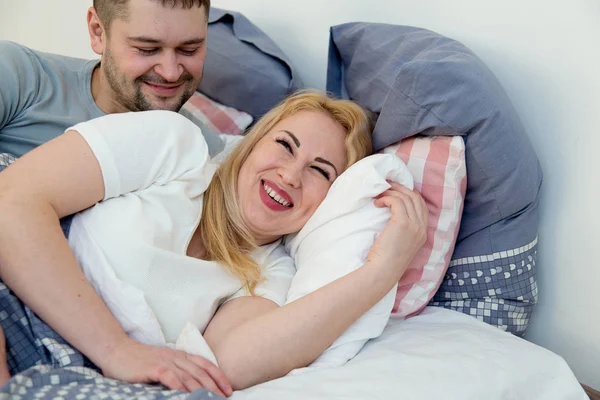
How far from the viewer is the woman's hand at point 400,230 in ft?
3.71

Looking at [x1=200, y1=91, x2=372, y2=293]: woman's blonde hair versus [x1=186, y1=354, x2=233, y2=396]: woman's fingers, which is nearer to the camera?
→ [x1=186, y1=354, x2=233, y2=396]: woman's fingers

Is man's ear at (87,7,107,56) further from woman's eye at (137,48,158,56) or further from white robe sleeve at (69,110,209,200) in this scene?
white robe sleeve at (69,110,209,200)

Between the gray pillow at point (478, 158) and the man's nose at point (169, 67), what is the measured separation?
45 cm

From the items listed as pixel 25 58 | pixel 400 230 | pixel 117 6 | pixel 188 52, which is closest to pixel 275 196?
pixel 400 230

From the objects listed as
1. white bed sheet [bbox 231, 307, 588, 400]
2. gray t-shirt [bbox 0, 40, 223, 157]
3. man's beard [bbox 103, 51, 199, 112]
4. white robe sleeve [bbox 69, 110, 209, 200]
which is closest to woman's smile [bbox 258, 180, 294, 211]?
white robe sleeve [bbox 69, 110, 209, 200]

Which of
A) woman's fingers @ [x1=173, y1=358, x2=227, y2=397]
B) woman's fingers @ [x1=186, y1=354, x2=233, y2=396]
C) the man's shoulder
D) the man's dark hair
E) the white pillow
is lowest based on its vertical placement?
woman's fingers @ [x1=186, y1=354, x2=233, y2=396]

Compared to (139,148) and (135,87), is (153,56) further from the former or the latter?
(139,148)

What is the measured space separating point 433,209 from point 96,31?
924mm

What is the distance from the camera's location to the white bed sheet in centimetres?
94

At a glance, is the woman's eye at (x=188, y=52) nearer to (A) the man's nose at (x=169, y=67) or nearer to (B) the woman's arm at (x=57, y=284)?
(A) the man's nose at (x=169, y=67)

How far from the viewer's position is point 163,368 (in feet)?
3.24

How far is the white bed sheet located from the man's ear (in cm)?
95

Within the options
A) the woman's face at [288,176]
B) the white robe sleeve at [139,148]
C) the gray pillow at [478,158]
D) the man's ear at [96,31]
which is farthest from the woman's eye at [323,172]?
the man's ear at [96,31]

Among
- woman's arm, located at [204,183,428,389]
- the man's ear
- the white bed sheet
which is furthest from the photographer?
the man's ear
